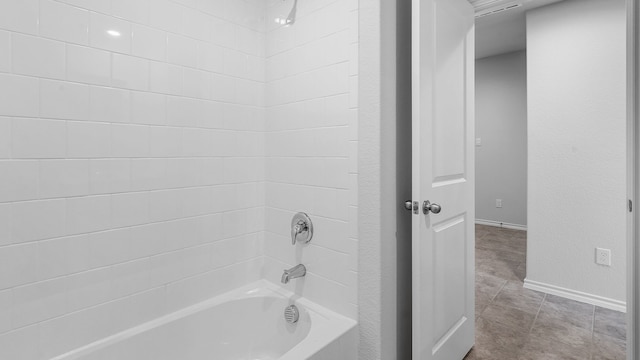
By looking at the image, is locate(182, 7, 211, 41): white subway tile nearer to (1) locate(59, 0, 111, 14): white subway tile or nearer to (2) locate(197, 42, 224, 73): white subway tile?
(2) locate(197, 42, 224, 73): white subway tile

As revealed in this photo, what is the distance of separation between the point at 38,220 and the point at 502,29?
4828 mm

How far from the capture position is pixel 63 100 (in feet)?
3.69

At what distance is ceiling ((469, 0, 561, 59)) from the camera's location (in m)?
3.10

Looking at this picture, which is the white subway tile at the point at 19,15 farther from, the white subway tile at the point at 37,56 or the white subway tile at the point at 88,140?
the white subway tile at the point at 88,140

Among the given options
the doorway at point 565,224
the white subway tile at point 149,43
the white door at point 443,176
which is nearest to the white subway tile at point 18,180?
the white subway tile at point 149,43

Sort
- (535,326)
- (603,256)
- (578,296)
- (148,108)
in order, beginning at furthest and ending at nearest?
(578,296)
(603,256)
(535,326)
(148,108)

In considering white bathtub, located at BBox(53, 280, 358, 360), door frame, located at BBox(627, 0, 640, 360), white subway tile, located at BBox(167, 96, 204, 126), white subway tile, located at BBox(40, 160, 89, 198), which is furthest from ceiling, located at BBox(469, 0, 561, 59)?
white subway tile, located at BBox(40, 160, 89, 198)

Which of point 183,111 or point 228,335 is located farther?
point 228,335

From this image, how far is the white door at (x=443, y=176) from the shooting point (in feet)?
4.30

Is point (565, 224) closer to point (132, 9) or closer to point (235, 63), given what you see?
point (235, 63)

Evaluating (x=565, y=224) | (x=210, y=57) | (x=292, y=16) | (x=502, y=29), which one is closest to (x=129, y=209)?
(x=210, y=57)

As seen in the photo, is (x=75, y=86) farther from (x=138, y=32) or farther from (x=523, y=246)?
(x=523, y=246)

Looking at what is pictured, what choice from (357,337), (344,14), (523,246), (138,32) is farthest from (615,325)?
(138,32)

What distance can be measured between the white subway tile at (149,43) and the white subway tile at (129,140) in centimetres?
31
